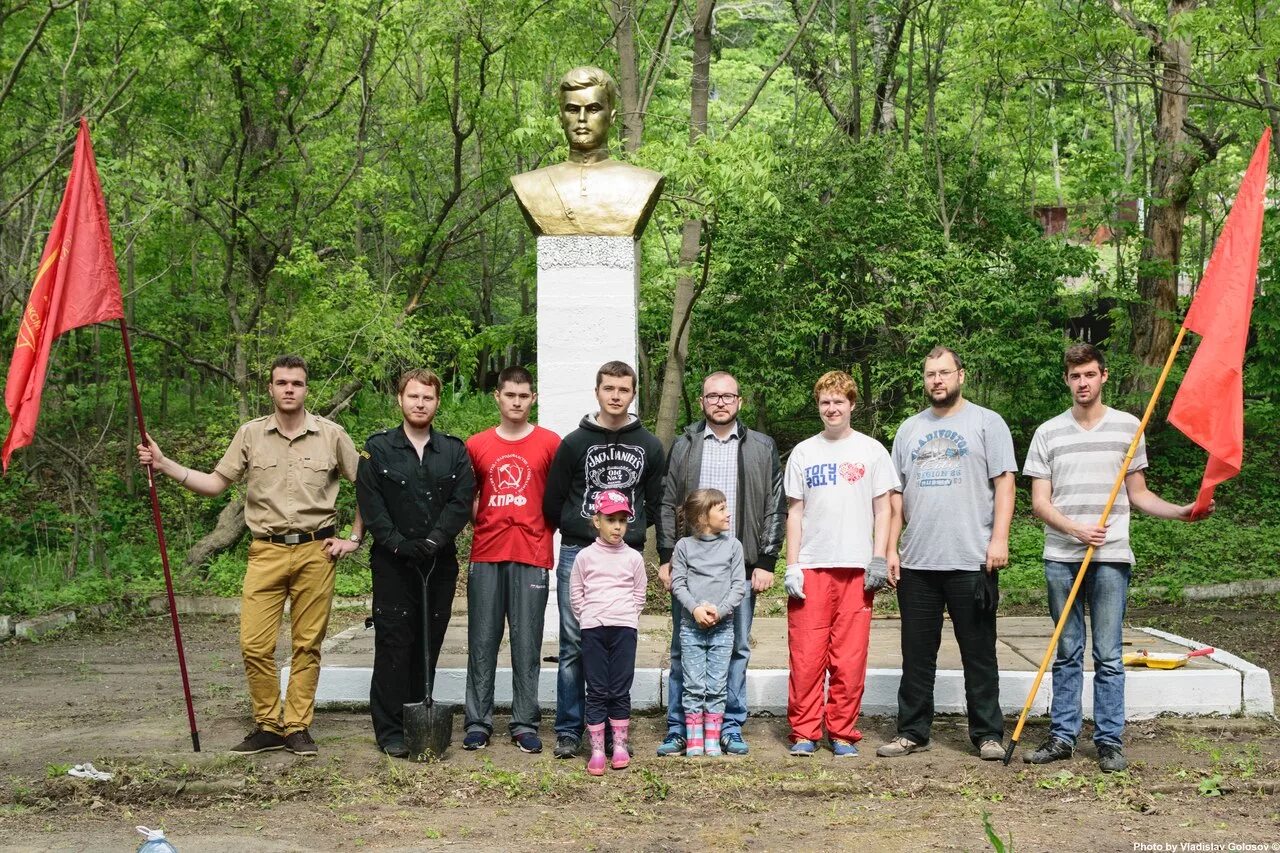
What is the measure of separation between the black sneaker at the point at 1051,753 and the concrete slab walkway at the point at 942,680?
0.84 metres

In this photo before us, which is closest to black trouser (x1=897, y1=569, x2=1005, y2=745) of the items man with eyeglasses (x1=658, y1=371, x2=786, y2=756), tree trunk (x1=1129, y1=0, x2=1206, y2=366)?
man with eyeglasses (x1=658, y1=371, x2=786, y2=756)

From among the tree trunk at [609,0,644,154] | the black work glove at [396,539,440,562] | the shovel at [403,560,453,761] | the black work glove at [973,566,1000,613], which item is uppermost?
the tree trunk at [609,0,644,154]

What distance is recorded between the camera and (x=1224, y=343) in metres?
5.70

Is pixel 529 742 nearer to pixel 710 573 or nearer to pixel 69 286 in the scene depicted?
pixel 710 573

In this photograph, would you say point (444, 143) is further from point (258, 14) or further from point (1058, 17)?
point (1058, 17)

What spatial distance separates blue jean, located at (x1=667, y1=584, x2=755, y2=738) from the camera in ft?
20.0

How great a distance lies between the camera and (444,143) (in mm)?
17953

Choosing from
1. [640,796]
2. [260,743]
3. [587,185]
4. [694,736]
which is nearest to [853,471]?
[694,736]

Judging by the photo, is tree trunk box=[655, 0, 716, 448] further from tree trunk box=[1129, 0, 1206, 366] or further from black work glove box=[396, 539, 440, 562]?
black work glove box=[396, 539, 440, 562]

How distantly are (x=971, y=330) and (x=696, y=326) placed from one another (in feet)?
10.6

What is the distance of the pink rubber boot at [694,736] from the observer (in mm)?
5977

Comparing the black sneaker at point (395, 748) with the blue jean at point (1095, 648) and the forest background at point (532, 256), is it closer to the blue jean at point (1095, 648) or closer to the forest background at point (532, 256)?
the blue jean at point (1095, 648)

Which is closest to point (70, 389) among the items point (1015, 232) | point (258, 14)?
point (258, 14)

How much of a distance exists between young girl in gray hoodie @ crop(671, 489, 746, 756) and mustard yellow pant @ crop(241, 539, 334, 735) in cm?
170
